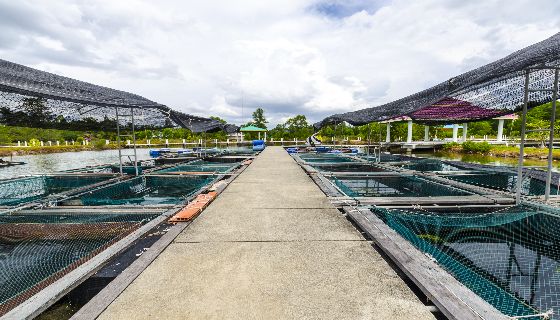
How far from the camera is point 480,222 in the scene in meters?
5.11

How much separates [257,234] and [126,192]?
754 cm

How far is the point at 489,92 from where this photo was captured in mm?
9141

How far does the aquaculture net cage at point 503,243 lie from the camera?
465 centimetres

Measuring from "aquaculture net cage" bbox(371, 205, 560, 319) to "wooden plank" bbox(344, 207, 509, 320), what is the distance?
797mm

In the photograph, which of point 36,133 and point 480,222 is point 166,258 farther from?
point 36,133

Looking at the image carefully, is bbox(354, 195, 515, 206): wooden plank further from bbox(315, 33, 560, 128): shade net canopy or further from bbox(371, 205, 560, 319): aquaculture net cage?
bbox(315, 33, 560, 128): shade net canopy

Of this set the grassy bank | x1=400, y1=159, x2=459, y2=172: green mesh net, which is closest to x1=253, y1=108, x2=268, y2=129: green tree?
the grassy bank

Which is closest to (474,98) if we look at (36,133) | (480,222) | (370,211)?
(480,222)

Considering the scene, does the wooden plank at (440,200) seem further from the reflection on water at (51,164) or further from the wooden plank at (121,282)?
the reflection on water at (51,164)

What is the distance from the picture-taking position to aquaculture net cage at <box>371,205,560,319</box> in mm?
4652

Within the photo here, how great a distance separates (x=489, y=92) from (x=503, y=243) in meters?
5.72

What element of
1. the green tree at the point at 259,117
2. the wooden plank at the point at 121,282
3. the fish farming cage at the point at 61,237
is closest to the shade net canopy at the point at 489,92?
the wooden plank at the point at 121,282

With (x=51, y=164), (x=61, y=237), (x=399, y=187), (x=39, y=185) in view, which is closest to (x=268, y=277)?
(x=61, y=237)

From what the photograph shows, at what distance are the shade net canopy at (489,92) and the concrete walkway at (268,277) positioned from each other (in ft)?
17.2
